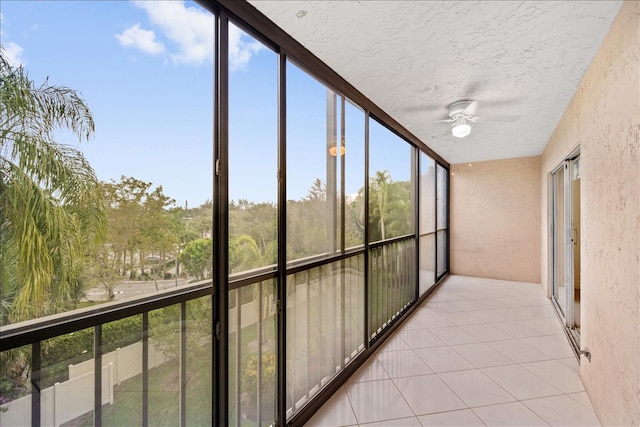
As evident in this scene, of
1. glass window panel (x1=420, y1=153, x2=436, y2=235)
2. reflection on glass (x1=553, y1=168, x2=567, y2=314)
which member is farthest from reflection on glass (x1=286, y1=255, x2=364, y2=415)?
reflection on glass (x1=553, y1=168, x2=567, y2=314)

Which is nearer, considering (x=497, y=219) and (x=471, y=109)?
(x=471, y=109)

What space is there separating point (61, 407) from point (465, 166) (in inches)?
247

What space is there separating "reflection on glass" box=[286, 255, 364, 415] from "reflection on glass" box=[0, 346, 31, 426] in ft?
3.69

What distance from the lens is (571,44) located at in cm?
176

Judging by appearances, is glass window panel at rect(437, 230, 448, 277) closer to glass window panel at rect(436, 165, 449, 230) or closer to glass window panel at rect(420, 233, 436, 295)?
glass window panel at rect(436, 165, 449, 230)

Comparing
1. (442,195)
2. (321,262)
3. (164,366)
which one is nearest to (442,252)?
(442,195)

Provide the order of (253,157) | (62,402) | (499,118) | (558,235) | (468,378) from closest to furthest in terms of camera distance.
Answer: (62,402), (253,157), (468,378), (499,118), (558,235)

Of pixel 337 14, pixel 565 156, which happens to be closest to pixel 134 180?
pixel 337 14

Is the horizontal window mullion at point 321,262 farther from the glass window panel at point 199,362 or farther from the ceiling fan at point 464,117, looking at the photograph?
the ceiling fan at point 464,117

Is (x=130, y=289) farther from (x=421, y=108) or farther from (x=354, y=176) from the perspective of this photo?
(x=421, y=108)

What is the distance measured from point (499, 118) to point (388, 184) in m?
1.31

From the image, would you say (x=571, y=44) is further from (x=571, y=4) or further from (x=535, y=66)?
(x=571, y=4)

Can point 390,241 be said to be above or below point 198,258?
below

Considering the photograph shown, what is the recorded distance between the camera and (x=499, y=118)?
10.2 ft
